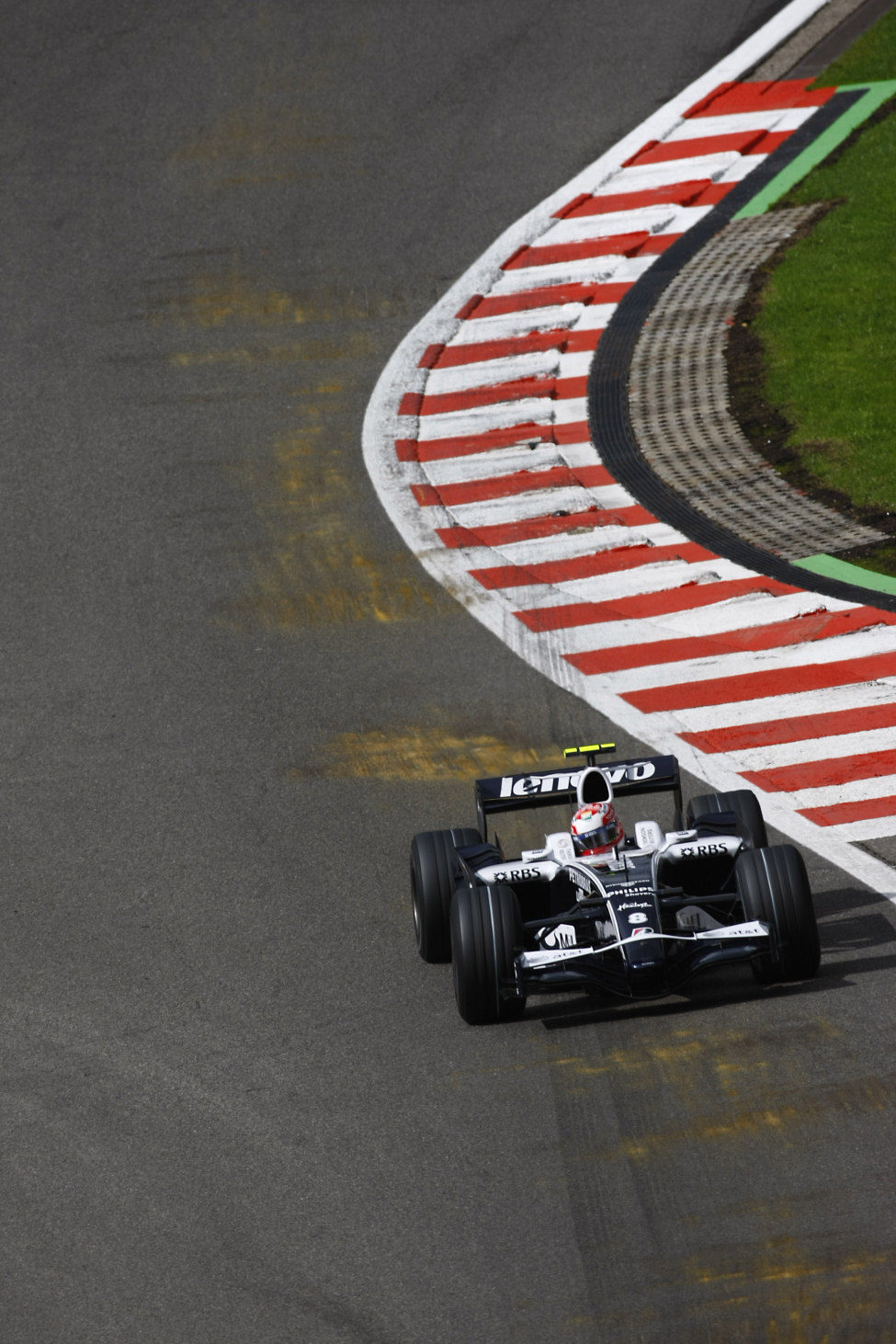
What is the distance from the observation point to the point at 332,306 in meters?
18.3

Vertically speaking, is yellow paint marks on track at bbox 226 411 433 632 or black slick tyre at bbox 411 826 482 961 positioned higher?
yellow paint marks on track at bbox 226 411 433 632

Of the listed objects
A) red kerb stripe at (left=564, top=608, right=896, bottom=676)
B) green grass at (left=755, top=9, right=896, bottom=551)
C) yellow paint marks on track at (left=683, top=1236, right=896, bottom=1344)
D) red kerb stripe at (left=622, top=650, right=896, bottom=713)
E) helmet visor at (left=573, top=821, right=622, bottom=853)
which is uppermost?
green grass at (left=755, top=9, right=896, bottom=551)

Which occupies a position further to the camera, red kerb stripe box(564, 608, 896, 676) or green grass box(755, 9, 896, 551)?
green grass box(755, 9, 896, 551)

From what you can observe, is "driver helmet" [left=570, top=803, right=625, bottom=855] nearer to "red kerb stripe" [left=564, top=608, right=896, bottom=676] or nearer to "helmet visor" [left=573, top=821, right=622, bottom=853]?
"helmet visor" [left=573, top=821, right=622, bottom=853]

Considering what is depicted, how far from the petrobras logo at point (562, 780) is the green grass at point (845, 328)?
4.38 meters

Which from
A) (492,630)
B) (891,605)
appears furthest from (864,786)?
(492,630)

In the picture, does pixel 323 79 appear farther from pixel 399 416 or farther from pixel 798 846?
pixel 798 846

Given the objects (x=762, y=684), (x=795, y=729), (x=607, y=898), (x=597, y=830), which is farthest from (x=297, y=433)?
(x=607, y=898)

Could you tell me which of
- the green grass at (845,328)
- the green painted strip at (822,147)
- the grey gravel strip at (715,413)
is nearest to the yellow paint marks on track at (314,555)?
the grey gravel strip at (715,413)

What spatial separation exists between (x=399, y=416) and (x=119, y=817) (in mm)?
6347

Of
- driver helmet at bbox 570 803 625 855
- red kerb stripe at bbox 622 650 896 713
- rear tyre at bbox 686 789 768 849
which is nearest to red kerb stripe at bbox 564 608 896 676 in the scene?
red kerb stripe at bbox 622 650 896 713

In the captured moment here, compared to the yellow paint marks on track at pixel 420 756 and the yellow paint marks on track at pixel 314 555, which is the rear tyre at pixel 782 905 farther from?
the yellow paint marks on track at pixel 314 555

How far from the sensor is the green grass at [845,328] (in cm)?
1467

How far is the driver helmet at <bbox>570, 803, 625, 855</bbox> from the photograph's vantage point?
8.96 meters
